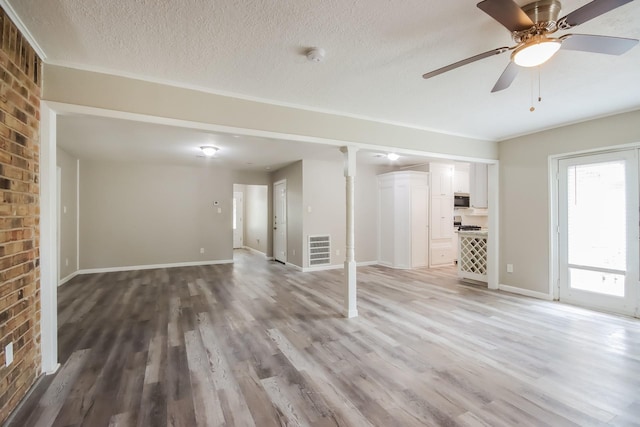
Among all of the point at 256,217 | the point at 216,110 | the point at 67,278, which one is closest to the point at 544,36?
the point at 216,110

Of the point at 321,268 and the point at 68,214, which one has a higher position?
the point at 68,214

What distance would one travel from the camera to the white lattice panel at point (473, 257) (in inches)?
204

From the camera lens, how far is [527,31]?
166 centimetres

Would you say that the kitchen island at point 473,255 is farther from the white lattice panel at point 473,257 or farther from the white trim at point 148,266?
the white trim at point 148,266

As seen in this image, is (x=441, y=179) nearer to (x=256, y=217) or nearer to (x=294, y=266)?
(x=294, y=266)

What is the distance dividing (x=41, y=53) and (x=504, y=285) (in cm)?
617

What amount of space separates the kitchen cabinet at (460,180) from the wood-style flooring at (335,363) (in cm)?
346

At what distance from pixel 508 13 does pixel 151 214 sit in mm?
7178

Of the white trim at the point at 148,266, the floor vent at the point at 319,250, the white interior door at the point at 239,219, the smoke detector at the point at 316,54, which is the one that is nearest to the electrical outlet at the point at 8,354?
the smoke detector at the point at 316,54

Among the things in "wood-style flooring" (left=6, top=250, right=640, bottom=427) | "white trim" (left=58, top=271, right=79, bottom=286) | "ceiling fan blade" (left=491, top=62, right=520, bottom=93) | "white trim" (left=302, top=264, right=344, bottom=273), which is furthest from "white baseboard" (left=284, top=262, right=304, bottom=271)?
"ceiling fan blade" (left=491, top=62, right=520, bottom=93)

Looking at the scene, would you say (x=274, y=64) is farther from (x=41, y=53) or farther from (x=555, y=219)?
(x=555, y=219)

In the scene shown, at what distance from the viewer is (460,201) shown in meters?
7.36

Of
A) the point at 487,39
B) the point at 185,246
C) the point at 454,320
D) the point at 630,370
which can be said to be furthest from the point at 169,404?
the point at 185,246

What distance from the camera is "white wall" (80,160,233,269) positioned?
6227 millimetres
